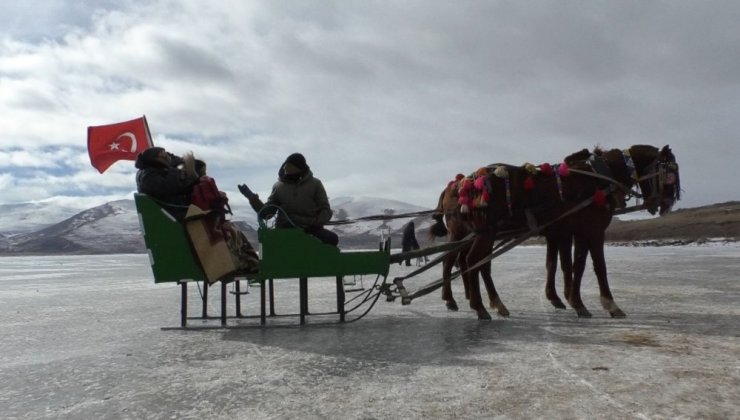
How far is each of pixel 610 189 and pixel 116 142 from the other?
6820 mm

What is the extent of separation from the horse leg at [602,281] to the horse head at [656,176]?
37.6 inches

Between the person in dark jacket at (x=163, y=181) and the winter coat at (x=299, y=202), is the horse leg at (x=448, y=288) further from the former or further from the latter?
the person in dark jacket at (x=163, y=181)

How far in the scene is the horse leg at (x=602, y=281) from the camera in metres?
5.58

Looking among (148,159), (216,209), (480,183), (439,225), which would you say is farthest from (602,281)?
(148,159)

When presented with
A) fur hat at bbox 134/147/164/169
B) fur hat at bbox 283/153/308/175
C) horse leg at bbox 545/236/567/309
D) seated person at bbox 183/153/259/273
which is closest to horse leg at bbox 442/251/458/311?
horse leg at bbox 545/236/567/309

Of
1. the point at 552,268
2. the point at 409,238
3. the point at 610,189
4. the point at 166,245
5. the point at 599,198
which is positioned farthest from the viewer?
the point at 409,238

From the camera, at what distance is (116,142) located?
7.21 metres

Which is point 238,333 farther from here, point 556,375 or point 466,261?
point 556,375

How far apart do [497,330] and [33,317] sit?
613 cm

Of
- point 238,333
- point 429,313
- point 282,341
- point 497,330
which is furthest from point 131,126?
point 497,330

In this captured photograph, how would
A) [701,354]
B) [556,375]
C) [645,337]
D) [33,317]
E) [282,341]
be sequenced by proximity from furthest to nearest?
[33,317], [282,341], [645,337], [701,354], [556,375]

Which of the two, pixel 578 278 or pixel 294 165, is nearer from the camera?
pixel 294 165

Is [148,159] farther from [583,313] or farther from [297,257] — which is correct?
[583,313]

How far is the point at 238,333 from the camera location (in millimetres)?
5191
